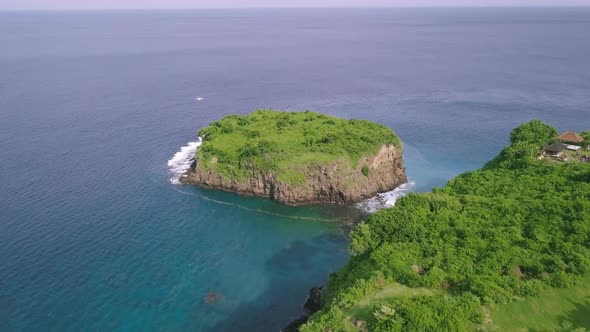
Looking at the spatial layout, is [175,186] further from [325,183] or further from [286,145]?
[325,183]

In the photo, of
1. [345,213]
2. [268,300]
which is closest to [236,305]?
[268,300]

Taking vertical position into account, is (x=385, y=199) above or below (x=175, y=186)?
above

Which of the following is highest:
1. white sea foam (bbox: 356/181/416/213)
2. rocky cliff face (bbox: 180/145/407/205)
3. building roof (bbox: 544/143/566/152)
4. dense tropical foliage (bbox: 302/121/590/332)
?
building roof (bbox: 544/143/566/152)

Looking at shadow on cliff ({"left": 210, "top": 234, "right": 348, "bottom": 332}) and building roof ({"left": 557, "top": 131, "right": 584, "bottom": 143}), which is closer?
shadow on cliff ({"left": 210, "top": 234, "right": 348, "bottom": 332})

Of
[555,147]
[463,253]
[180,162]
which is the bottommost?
[180,162]

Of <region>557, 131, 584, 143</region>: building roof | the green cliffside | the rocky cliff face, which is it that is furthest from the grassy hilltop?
<region>557, 131, 584, 143</region>: building roof

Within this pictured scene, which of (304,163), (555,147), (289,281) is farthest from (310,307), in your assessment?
(555,147)

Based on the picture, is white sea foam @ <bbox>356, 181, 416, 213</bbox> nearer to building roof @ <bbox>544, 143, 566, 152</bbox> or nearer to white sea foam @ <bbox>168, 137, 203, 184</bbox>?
building roof @ <bbox>544, 143, 566, 152</bbox>
